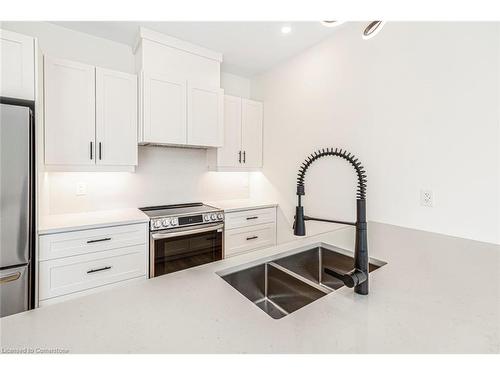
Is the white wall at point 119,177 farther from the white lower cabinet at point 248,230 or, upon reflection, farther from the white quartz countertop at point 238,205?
the white lower cabinet at point 248,230

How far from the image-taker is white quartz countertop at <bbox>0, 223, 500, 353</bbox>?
0.60 metres

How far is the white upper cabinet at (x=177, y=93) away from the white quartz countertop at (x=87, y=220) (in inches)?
27.5

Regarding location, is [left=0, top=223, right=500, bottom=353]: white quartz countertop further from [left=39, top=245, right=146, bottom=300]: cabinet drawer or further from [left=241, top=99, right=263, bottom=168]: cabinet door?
[left=241, top=99, right=263, bottom=168]: cabinet door

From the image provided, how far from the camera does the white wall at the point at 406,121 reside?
1.47m

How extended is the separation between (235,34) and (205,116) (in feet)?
2.65

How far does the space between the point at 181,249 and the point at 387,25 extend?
2.47 m

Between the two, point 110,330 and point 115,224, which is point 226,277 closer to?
point 110,330

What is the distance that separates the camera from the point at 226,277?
1044 millimetres

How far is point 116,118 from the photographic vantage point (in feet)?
7.14

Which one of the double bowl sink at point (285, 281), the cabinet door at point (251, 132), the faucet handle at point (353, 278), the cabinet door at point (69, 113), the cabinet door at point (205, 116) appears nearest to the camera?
the faucet handle at point (353, 278)

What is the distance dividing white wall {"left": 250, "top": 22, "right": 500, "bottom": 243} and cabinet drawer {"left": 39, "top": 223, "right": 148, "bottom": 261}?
1662mm

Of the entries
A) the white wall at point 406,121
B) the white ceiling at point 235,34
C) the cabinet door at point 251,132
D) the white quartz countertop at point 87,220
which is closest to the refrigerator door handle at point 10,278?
the white quartz countertop at point 87,220
